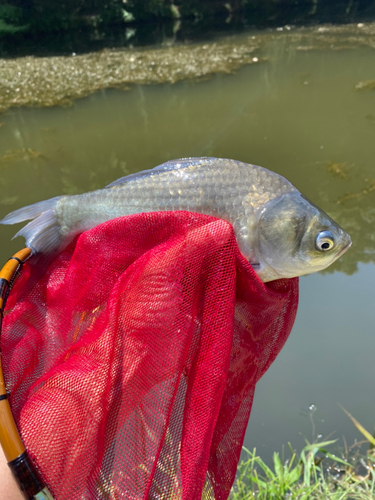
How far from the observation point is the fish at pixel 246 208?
130 cm

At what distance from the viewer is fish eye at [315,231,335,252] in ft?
4.17

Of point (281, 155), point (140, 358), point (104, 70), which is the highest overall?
point (104, 70)

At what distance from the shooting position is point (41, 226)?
1.45 m

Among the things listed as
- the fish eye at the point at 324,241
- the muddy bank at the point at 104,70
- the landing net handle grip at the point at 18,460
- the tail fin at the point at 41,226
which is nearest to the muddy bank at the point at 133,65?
the muddy bank at the point at 104,70

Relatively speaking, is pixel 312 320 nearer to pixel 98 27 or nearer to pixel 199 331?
pixel 199 331

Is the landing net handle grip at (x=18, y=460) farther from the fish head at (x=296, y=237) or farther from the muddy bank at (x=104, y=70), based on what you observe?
the muddy bank at (x=104, y=70)

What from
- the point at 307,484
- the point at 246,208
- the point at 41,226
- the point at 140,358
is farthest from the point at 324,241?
the point at 307,484

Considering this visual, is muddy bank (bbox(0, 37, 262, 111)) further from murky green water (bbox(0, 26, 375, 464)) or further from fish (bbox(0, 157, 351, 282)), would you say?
fish (bbox(0, 157, 351, 282))

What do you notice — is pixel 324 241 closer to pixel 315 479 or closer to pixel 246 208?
pixel 246 208

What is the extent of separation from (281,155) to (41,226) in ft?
16.9

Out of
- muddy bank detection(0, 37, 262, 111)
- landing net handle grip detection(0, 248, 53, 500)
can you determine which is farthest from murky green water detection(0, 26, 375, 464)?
landing net handle grip detection(0, 248, 53, 500)

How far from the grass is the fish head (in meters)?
1.39

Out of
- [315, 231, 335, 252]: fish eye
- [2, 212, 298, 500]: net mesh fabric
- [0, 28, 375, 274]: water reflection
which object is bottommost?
[0, 28, 375, 274]: water reflection

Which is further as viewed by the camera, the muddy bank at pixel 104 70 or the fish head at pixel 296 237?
the muddy bank at pixel 104 70
